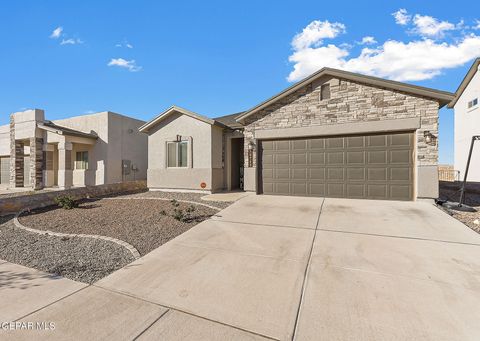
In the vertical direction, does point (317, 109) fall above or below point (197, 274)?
above

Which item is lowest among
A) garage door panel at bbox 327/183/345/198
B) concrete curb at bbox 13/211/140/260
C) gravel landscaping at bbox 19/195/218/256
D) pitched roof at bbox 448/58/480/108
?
concrete curb at bbox 13/211/140/260

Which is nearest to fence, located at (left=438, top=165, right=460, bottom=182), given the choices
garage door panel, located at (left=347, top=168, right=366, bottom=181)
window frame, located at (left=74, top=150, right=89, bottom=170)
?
garage door panel, located at (left=347, top=168, right=366, bottom=181)

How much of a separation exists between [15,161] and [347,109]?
22.7 m

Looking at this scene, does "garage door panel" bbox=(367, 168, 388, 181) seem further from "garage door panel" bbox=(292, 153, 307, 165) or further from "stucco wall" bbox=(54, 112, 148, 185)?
"stucco wall" bbox=(54, 112, 148, 185)

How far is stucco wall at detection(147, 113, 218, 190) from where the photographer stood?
1192 cm

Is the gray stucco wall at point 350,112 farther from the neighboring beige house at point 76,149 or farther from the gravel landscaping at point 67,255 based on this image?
the neighboring beige house at point 76,149

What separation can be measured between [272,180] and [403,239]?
5987 millimetres

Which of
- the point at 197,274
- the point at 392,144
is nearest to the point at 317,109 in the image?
the point at 392,144

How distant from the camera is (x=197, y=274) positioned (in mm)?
3627

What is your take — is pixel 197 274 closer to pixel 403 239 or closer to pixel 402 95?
pixel 403 239

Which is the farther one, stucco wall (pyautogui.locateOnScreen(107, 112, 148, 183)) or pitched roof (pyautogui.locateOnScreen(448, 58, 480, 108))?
stucco wall (pyautogui.locateOnScreen(107, 112, 148, 183))

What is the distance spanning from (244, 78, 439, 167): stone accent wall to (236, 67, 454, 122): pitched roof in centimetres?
18

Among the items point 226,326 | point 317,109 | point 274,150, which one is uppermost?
point 317,109

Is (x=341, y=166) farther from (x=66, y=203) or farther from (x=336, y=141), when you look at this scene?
(x=66, y=203)
